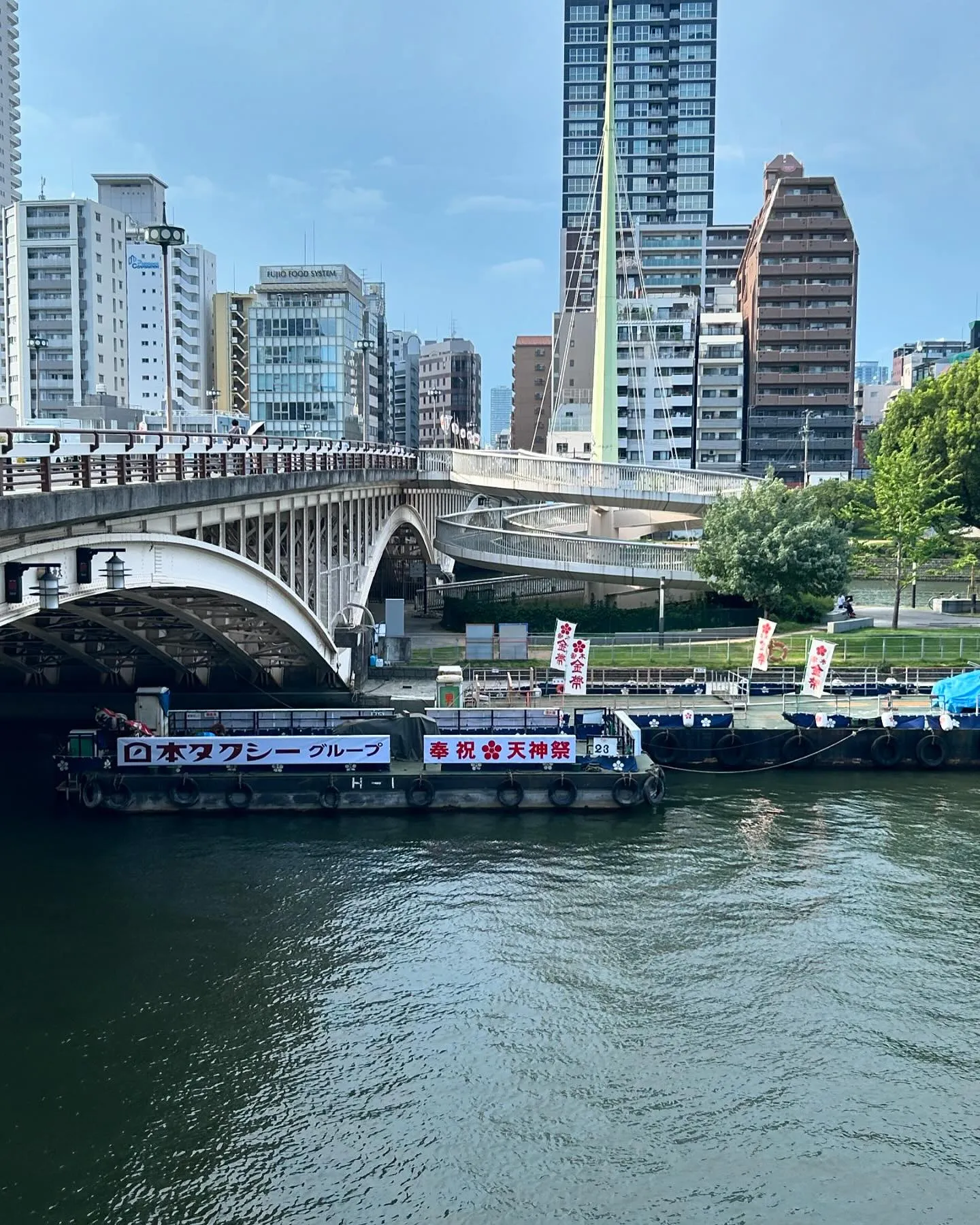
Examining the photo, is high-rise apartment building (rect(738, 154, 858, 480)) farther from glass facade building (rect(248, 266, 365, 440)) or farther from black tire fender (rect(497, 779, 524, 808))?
black tire fender (rect(497, 779, 524, 808))

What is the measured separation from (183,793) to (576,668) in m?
15.5

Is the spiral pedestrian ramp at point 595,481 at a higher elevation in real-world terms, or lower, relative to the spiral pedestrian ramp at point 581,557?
higher

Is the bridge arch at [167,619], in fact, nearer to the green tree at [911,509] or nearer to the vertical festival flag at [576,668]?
the vertical festival flag at [576,668]

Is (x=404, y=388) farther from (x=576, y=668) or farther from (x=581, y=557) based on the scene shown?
(x=576, y=668)

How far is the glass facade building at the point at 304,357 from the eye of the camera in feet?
423

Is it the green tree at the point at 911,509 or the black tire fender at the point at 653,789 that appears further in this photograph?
the green tree at the point at 911,509

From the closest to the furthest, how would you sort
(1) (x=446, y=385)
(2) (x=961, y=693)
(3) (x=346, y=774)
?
(3) (x=346, y=774) → (2) (x=961, y=693) → (1) (x=446, y=385)

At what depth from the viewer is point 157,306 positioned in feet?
408

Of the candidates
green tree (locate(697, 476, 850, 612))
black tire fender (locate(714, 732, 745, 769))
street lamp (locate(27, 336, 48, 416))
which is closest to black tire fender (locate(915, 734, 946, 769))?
black tire fender (locate(714, 732, 745, 769))

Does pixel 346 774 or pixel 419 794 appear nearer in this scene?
pixel 419 794

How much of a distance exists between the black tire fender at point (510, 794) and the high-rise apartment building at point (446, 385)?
150477mm

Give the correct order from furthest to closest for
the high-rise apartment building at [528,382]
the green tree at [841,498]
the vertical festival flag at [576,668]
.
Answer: the high-rise apartment building at [528,382] → the green tree at [841,498] → the vertical festival flag at [576,668]

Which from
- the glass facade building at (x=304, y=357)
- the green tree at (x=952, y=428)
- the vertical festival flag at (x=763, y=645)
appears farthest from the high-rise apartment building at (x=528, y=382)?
the vertical festival flag at (x=763, y=645)

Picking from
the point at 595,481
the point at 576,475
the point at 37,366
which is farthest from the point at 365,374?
the point at 595,481
